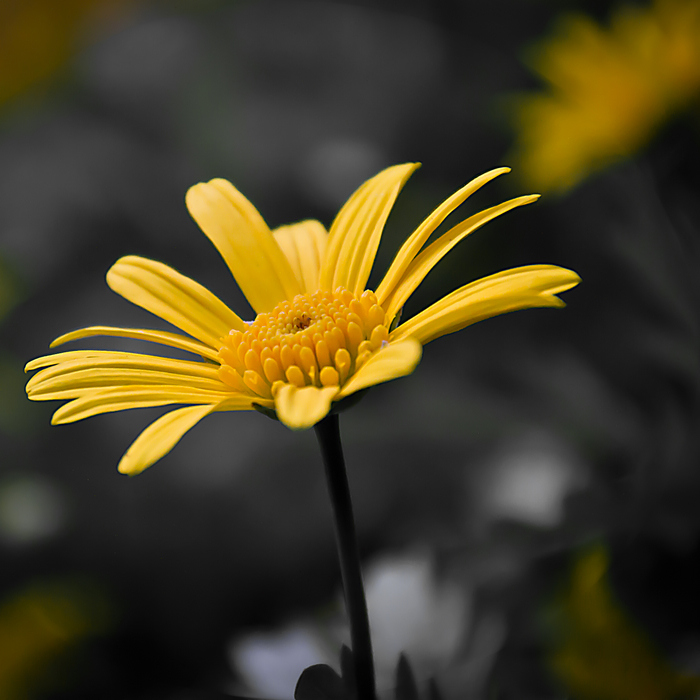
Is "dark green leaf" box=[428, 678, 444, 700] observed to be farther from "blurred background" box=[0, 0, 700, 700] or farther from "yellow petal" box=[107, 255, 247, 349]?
"yellow petal" box=[107, 255, 247, 349]

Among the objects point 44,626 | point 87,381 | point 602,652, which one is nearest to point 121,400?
point 87,381

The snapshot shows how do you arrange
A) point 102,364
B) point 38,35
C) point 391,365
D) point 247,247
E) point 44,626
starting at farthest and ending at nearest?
1. point 38,35
2. point 44,626
3. point 247,247
4. point 102,364
5. point 391,365

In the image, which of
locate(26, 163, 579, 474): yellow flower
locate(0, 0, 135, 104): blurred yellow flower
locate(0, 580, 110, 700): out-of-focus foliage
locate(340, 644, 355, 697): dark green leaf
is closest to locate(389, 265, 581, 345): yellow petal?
locate(26, 163, 579, 474): yellow flower

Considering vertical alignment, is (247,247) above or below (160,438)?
above

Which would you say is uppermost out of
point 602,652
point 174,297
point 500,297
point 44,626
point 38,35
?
point 38,35

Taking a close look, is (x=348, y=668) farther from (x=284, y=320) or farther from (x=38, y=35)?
(x=38, y=35)

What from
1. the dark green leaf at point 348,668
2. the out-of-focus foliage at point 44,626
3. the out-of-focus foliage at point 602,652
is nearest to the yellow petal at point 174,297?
the dark green leaf at point 348,668

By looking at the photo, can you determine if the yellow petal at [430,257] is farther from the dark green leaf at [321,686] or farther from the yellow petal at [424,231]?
the dark green leaf at [321,686]
